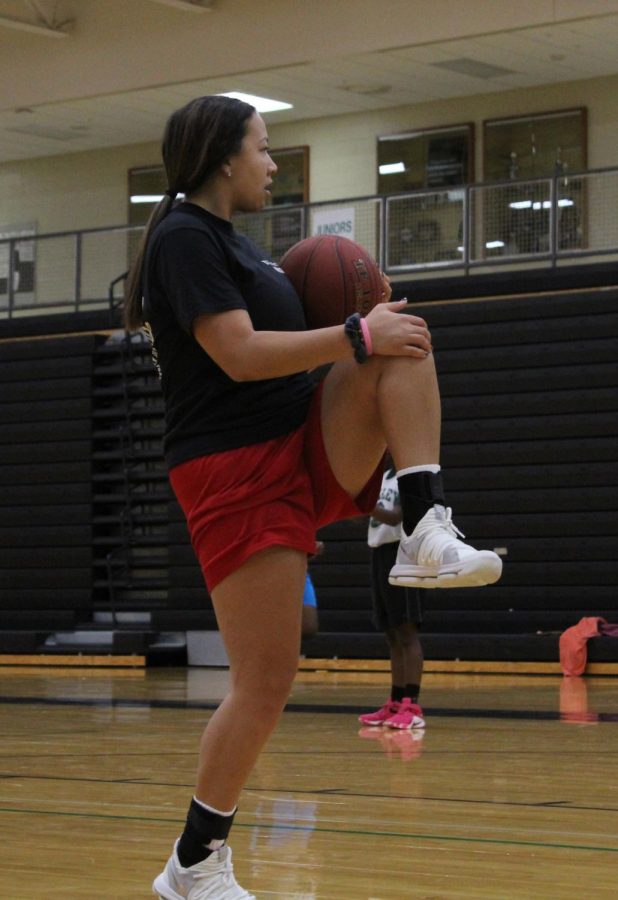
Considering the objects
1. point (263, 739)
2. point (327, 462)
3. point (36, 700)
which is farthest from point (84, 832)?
point (36, 700)

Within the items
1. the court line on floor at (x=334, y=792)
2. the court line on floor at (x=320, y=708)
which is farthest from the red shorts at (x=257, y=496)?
the court line on floor at (x=320, y=708)

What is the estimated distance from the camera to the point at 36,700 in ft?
A: 29.3

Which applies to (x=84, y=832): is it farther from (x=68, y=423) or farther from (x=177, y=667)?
(x=68, y=423)

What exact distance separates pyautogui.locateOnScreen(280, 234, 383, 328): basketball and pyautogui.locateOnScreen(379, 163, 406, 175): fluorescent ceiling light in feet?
44.2

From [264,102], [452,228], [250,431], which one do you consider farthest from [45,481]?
[250,431]

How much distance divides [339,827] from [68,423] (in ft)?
39.2

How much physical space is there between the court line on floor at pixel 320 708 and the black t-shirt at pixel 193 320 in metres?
4.70

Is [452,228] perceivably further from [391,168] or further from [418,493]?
[418,493]

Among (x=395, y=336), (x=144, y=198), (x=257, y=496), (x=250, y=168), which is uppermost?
(x=144, y=198)

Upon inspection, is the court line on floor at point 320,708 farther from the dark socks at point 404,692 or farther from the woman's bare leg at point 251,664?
the woman's bare leg at point 251,664

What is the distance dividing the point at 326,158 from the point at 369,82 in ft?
5.00

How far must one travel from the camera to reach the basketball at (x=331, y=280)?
113 inches

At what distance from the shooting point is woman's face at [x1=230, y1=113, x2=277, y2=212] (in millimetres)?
2768

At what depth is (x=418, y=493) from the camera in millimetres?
2635
